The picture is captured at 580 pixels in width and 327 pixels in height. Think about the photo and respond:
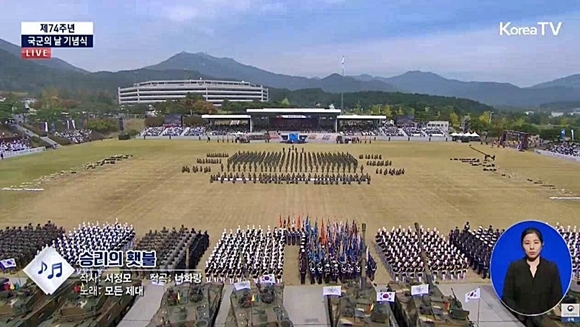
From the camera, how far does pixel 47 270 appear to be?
9445mm

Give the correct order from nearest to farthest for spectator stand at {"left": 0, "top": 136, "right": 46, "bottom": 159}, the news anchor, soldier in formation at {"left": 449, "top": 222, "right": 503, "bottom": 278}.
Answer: the news anchor, soldier in formation at {"left": 449, "top": 222, "right": 503, "bottom": 278}, spectator stand at {"left": 0, "top": 136, "right": 46, "bottom": 159}

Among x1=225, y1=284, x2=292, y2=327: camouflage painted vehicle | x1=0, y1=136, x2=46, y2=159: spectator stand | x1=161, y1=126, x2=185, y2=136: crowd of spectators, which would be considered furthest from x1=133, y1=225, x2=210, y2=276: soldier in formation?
x1=161, y1=126, x2=185, y2=136: crowd of spectators

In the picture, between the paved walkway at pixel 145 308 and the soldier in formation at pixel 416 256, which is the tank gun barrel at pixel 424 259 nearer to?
the soldier in formation at pixel 416 256

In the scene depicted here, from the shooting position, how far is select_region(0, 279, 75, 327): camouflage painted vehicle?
30.0 feet

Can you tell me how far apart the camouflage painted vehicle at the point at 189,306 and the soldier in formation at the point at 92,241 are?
4.55 m

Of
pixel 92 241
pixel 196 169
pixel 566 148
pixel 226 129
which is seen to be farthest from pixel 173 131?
pixel 92 241

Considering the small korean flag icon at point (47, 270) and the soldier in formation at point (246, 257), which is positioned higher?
the small korean flag icon at point (47, 270)

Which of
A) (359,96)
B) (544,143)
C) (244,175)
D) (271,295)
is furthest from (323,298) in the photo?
(359,96)

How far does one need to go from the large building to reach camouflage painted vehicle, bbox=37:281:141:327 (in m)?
Answer: 81.0

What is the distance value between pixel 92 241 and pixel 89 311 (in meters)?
5.69

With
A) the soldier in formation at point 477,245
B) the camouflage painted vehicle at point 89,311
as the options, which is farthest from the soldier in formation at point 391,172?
the camouflage painted vehicle at point 89,311

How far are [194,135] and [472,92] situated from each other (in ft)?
286

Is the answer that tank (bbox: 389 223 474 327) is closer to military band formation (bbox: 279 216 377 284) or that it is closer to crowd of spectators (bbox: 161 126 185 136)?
military band formation (bbox: 279 216 377 284)

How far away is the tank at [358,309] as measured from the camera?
871 centimetres
